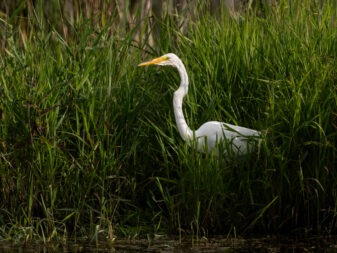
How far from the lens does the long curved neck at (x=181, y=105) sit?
473 centimetres

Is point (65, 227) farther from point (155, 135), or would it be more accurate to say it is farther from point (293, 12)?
point (293, 12)

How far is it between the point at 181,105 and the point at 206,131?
269mm

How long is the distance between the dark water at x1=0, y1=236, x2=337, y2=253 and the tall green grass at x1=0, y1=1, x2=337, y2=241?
0.12m

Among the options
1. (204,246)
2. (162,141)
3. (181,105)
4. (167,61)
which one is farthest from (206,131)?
(204,246)

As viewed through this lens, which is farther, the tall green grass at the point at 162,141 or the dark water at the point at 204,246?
the tall green grass at the point at 162,141

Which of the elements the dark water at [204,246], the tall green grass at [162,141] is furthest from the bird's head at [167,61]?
the dark water at [204,246]

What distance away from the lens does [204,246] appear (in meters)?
4.09

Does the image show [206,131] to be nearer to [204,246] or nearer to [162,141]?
[162,141]

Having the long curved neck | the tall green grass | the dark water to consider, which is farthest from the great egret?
the dark water

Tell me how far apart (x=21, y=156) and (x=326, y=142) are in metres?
2.10

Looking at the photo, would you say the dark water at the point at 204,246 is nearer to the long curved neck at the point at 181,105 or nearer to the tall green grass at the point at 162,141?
the tall green grass at the point at 162,141

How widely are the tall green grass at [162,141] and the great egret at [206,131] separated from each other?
108 millimetres

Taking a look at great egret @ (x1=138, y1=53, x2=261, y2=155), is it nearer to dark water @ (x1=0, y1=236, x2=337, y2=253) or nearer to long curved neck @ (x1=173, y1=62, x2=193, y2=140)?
long curved neck @ (x1=173, y1=62, x2=193, y2=140)

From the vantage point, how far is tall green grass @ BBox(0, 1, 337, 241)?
4.39 meters
